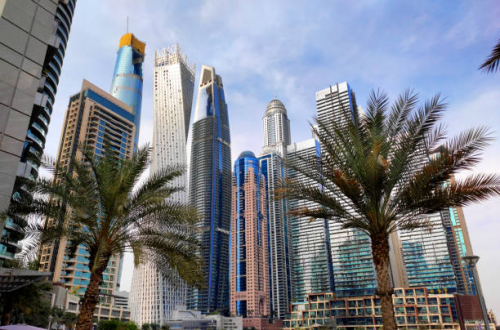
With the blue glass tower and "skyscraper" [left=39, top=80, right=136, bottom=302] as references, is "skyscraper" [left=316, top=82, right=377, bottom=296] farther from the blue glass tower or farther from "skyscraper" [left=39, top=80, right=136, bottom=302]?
the blue glass tower

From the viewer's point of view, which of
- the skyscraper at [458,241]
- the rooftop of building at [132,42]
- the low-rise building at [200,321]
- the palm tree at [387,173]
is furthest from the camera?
the rooftop of building at [132,42]

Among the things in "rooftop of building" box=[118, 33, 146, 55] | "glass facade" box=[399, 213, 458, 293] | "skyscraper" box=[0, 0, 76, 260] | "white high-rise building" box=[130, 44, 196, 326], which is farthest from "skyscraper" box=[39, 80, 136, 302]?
"glass facade" box=[399, 213, 458, 293]

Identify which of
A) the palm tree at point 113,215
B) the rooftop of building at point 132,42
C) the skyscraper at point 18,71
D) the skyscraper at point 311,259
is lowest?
the palm tree at point 113,215

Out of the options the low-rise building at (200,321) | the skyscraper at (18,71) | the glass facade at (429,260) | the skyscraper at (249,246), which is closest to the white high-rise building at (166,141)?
the low-rise building at (200,321)

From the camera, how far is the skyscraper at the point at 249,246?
175 m

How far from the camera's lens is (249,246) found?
182 meters

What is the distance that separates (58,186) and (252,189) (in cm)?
17733

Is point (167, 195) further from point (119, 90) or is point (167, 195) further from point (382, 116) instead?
point (119, 90)

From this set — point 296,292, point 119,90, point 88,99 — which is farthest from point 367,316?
point 119,90

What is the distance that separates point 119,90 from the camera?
557 ft

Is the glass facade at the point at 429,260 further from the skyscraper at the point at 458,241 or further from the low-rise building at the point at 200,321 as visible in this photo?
the low-rise building at the point at 200,321

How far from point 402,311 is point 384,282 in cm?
10758

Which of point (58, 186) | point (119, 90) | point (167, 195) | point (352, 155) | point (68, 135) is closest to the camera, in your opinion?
point (352, 155)

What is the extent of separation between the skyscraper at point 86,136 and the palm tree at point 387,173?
92.0m
